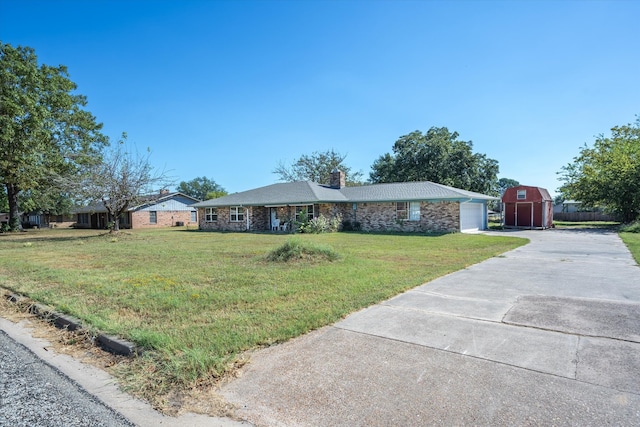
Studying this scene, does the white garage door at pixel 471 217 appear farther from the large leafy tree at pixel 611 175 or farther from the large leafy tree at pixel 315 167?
the large leafy tree at pixel 315 167

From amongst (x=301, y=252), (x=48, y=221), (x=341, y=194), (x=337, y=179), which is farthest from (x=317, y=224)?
(x=48, y=221)

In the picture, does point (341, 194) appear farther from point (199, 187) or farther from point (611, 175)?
point (199, 187)

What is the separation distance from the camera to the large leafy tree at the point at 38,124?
2220 centimetres

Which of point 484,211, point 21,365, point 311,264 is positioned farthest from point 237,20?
point 484,211

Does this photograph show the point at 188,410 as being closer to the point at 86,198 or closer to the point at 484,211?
the point at 86,198

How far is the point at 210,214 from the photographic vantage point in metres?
30.3

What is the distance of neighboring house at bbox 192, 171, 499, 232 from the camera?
2189cm

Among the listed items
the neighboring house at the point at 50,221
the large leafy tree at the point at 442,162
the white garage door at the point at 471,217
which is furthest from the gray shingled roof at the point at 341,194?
the neighboring house at the point at 50,221

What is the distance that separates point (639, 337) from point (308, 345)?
385cm

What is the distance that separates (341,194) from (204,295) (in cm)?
2099

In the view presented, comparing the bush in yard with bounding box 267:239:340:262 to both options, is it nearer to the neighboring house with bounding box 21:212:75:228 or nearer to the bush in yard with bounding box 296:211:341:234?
the bush in yard with bounding box 296:211:341:234

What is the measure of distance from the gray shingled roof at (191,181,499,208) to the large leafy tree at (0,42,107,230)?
10.6m

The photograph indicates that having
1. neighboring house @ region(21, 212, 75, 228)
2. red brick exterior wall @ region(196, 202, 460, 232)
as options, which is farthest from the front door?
neighboring house @ region(21, 212, 75, 228)

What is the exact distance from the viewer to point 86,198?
20.3m
